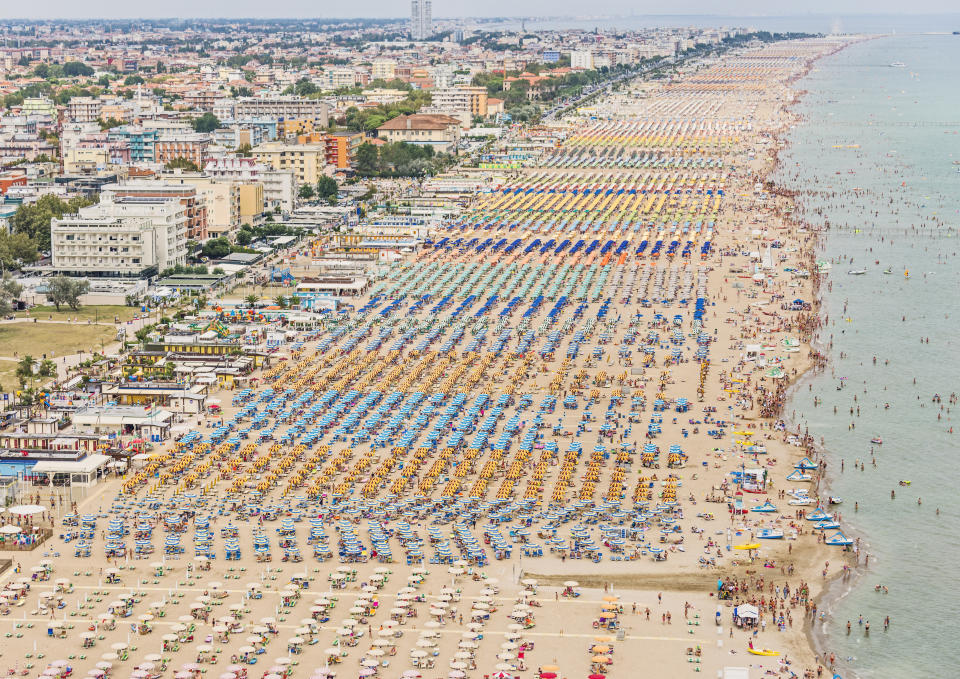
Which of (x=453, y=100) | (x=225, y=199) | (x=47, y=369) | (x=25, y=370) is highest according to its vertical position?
(x=453, y=100)

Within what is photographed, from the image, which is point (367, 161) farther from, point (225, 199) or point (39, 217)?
point (39, 217)

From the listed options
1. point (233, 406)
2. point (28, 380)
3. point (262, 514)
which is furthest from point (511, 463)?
point (28, 380)

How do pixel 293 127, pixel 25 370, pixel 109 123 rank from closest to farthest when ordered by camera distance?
1. pixel 25 370
2. pixel 293 127
3. pixel 109 123

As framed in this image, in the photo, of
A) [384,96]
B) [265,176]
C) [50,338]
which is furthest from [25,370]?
[384,96]

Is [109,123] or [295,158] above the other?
[109,123]

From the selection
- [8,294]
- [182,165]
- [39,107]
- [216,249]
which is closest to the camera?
[8,294]
